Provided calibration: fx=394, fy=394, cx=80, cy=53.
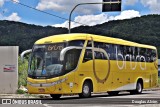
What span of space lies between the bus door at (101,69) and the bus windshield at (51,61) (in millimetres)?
2082

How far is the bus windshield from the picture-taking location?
21203 mm

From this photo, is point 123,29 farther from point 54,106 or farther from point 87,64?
point 54,106

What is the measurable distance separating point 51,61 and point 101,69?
164 inches

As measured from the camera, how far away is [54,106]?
1650cm

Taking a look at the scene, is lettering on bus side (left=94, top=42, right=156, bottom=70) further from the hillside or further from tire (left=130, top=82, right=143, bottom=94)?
the hillside

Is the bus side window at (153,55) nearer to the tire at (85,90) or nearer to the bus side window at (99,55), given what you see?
the bus side window at (99,55)

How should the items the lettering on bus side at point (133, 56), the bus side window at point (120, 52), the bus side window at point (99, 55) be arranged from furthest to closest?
the lettering on bus side at point (133, 56), the bus side window at point (120, 52), the bus side window at point (99, 55)

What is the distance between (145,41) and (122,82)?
79644mm

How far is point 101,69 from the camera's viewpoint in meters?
24.4

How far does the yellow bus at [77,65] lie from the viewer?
21297mm

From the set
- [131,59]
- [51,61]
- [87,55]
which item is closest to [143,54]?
[131,59]

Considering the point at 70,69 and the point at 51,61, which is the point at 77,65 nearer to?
the point at 70,69

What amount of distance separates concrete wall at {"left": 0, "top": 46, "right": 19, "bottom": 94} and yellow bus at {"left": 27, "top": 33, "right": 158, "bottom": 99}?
2681mm

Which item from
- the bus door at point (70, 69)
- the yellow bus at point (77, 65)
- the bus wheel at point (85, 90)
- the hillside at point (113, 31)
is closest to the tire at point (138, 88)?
the yellow bus at point (77, 65)
